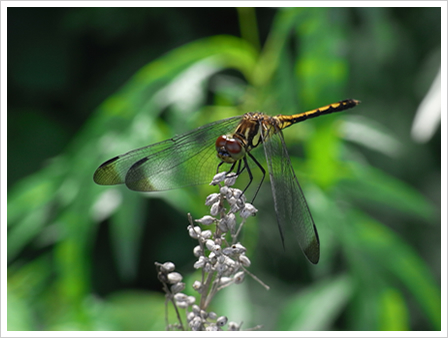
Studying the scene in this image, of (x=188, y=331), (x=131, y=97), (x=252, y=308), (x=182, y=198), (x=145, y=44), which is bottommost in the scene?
→ (x=252, y=308)

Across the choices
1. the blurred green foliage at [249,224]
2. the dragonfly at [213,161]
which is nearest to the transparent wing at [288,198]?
the dragonfly at [213,161]

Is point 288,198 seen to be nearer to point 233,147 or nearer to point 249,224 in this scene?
point 233,147

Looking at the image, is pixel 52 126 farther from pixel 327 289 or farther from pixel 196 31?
pixel 327 289

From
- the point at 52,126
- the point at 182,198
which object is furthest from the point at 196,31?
the point at 182,198

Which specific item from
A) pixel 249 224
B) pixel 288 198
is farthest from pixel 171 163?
pixel 249 224

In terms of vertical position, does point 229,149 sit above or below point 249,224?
above

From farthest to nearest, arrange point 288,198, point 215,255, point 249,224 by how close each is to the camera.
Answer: point 249,224
point 288,198
point 215,255

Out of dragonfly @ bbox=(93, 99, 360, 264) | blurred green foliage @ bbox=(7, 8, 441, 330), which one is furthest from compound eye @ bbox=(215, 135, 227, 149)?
blurred green foliage @ bbox=(7, 8, 441, 330)
